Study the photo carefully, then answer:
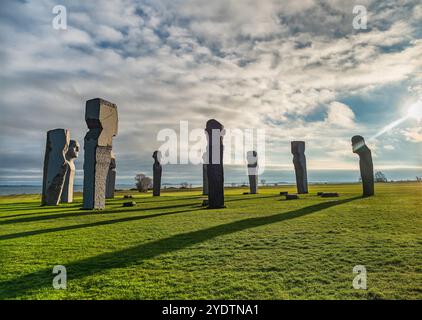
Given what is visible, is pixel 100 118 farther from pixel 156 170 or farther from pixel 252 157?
pixel 252 157

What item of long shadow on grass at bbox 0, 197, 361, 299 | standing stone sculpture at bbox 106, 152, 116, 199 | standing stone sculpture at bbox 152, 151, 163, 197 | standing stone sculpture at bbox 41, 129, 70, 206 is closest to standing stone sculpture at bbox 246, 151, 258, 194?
standing stone sculpture at bbox 152, 151, 163, 197

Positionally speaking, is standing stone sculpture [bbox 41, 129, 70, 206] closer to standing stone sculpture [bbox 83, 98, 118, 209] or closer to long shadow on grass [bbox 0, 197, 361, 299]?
standing stone sculpture [bbox 83, 98, 118, 209]

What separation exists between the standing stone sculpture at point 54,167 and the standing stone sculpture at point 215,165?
9.14 m

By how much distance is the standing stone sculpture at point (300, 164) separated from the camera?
23.9 metres

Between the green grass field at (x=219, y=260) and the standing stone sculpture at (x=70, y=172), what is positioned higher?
the standing stone sculpture at (x=70, y=172)

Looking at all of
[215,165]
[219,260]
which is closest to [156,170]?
[215,165]

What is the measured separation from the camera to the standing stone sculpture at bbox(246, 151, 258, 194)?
2715 cm

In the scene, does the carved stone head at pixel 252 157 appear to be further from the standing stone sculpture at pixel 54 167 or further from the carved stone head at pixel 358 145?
the standing stone sculpture at pixel 54 167

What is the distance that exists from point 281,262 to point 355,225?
3.78 m

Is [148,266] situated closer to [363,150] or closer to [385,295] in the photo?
[385,295]

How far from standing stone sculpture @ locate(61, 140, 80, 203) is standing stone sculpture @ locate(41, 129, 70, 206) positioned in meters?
1.72

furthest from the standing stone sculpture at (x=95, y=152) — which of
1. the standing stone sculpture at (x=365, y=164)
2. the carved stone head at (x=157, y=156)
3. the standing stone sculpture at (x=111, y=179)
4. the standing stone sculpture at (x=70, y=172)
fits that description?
the standing stone sculpture at (x=365, y=164)
